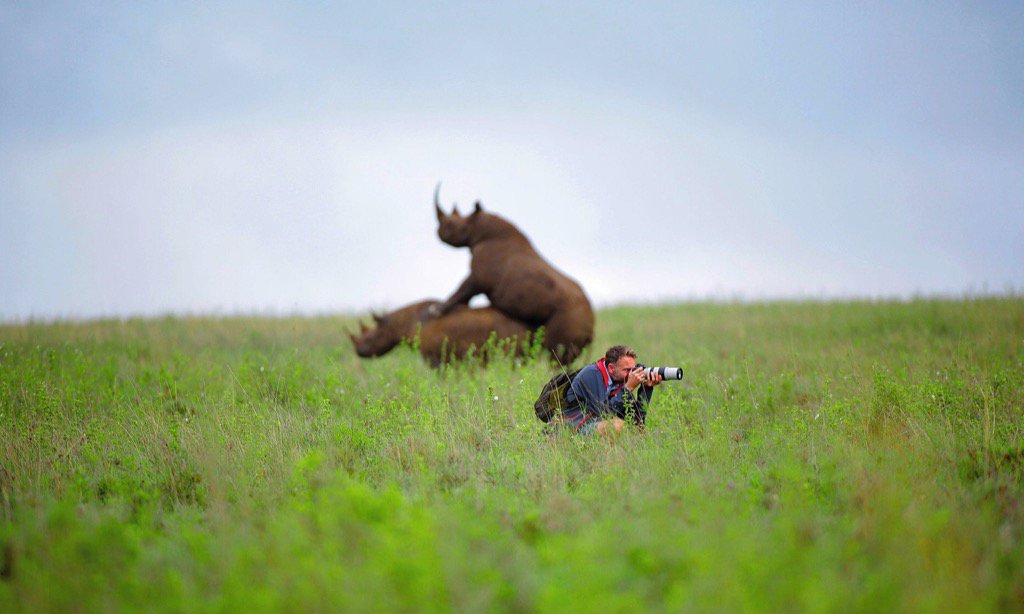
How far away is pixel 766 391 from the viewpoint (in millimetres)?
7859

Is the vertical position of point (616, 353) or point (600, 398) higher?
point (616, 353)

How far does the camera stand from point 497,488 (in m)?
5.25

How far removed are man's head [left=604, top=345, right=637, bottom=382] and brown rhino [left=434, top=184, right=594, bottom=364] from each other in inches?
126

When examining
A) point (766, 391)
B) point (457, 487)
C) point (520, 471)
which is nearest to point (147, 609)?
point (457, 487)

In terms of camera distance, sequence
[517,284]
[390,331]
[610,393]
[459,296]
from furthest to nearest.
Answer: [390,331]
[459,296]
[517,284]
[610,393]

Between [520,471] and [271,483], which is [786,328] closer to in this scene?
[520,471]

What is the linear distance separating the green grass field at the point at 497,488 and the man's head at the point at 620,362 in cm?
59

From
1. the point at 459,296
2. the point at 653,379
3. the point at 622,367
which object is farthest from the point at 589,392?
the point at 459,296

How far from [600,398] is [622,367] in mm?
345

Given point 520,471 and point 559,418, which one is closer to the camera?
point 520,471

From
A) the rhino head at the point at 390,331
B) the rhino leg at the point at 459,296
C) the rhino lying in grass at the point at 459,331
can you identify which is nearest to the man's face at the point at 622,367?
the rhino lying in grass at the point at 459,331

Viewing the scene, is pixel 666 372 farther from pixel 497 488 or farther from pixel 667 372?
pixel 497 488

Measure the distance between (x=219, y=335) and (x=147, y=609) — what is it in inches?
472

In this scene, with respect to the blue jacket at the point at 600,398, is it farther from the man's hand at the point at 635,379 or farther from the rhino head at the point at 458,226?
the rhino head at the point at 458,226
